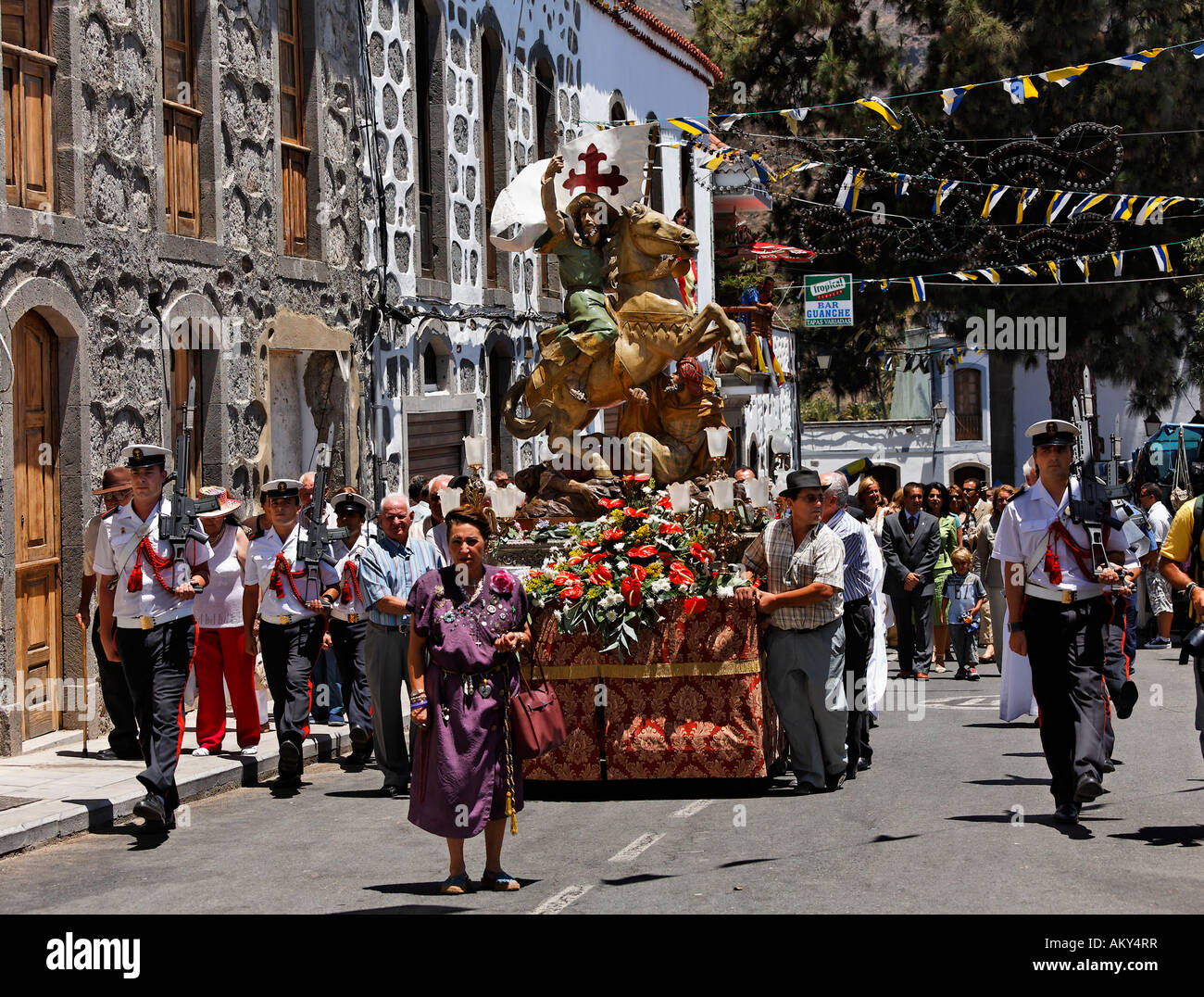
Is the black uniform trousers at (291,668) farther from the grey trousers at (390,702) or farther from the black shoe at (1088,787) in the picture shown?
the black shoe at (1088,787)

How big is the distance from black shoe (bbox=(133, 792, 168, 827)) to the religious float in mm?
2157

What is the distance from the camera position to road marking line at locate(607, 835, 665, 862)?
8383 mm

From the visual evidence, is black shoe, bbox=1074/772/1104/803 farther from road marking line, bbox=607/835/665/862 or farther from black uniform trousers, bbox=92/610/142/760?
black uniform trousers, bbox=92/610/142/760

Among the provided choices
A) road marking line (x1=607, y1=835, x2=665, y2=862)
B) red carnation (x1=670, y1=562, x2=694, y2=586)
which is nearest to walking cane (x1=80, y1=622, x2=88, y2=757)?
red carnation (x1=670, y1=562, x2=694, y2=586)

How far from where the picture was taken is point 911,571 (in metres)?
16.3

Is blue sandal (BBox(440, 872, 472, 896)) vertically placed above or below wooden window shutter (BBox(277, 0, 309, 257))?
below

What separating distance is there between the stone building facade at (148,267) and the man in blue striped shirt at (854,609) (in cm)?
572

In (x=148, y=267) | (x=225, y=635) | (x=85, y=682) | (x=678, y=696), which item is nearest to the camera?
(x=678, y=696)

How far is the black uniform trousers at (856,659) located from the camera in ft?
34.9

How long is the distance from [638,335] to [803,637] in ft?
12.9

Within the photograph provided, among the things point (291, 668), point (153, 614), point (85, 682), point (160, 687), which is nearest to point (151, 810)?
point (160, 687)

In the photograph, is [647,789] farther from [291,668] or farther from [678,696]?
[291,668]

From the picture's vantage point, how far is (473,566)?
7.71 meters

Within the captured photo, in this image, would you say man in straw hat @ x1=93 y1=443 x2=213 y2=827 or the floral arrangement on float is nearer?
man in straw hat @ x1=93 y1=443 x2=213 y2=827
